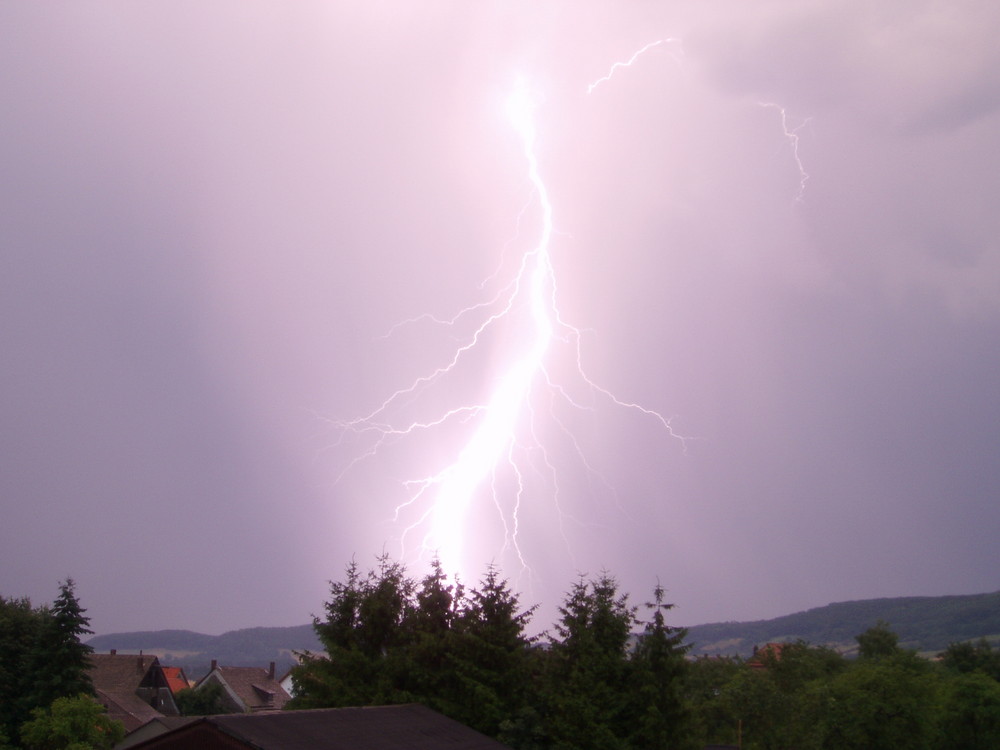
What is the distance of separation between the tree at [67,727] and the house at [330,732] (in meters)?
9.97

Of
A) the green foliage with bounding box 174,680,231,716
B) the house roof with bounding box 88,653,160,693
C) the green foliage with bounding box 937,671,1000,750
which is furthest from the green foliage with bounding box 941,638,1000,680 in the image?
the house roof with bounding box 88,653,160,693

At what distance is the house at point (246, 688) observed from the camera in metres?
66.7

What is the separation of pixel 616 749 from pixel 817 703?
1614 centimetres

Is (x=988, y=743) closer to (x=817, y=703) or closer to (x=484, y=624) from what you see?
(x=817, y=703)

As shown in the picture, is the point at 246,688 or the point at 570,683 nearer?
the point at 570,683

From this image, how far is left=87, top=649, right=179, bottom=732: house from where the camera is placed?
4953 cm

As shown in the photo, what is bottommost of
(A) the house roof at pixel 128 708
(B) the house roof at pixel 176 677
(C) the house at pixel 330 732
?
(C) the house at pixel 330 732

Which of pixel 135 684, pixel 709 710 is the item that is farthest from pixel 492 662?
pixel 135 684

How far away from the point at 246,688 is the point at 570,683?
55.5 meters

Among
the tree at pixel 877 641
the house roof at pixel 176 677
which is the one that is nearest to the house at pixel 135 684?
the house roof at pixel 176 677

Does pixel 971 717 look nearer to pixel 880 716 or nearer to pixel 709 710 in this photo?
pixel 880 716

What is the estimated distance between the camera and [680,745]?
22.5 meters

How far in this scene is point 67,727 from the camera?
82.5ft

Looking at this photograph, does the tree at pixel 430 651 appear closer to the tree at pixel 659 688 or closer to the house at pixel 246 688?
the tree at pixel 659 688
